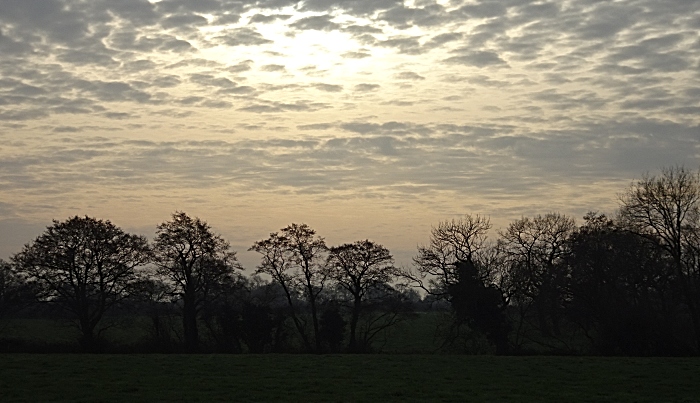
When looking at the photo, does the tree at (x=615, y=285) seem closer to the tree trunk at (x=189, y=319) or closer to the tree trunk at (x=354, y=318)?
the tree trunk at (x=354, y=318)

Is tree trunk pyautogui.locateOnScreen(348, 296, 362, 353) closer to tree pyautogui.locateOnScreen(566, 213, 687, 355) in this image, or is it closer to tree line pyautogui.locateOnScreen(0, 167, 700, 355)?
tree line pyautogui.locateOnScreen(0, 167, 700, 355)

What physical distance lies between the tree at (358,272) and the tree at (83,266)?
49.8 feet

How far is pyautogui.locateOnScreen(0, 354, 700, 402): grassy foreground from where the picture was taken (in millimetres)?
22922

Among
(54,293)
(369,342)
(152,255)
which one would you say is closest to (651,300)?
(369,342)

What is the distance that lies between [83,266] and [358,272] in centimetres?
2110

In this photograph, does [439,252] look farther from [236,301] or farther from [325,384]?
[325,384]

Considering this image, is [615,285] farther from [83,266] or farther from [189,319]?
[83,266]


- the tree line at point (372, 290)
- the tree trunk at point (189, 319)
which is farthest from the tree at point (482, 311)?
the tree trunk at point (189, 319)

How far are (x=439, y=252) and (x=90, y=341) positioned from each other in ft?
88.1

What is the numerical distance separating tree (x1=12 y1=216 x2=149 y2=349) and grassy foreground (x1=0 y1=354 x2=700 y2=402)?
1105 cm

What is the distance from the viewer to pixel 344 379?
28.4 m

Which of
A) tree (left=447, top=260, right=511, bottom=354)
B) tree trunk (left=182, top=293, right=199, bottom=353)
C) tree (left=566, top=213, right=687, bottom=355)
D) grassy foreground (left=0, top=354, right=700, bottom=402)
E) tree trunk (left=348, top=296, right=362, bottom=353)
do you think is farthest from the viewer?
tree trunk (left=348, top=296, right=362, bottom=353)

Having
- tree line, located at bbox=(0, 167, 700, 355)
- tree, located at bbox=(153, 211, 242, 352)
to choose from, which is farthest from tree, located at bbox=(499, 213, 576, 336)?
tree, located at bbox=(153, 211, 242, 352)

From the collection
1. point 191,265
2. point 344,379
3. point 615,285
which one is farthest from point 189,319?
point 615,285
